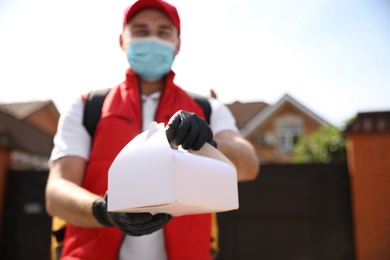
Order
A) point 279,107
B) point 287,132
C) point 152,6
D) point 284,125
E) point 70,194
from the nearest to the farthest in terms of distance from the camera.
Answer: point 70,194, point 152,6, point 279,107, point 284,125, point 287,132

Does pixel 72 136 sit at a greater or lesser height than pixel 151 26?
lesser

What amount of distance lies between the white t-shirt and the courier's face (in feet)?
0.91

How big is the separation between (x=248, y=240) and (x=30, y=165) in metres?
5.41

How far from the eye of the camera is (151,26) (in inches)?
65.9

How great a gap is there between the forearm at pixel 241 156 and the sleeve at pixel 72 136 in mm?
545

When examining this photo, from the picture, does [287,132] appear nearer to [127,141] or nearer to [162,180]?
[127,141]

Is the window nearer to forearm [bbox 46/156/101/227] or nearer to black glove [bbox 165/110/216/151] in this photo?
forearm [bbox 46/156/101/227]

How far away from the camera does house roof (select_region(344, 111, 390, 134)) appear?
469 cm

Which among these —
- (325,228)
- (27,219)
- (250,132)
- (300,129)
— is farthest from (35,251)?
(300,129)

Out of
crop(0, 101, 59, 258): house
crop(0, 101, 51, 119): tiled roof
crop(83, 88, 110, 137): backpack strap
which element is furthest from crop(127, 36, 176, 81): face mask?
crop(0, 101, 51, 119): tiled roof

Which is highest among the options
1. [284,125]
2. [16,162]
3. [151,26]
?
[284,125]

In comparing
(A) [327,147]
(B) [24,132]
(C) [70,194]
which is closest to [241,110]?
(C) [70,194]

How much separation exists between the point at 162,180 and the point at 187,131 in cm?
22

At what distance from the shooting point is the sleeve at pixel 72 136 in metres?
1.48
